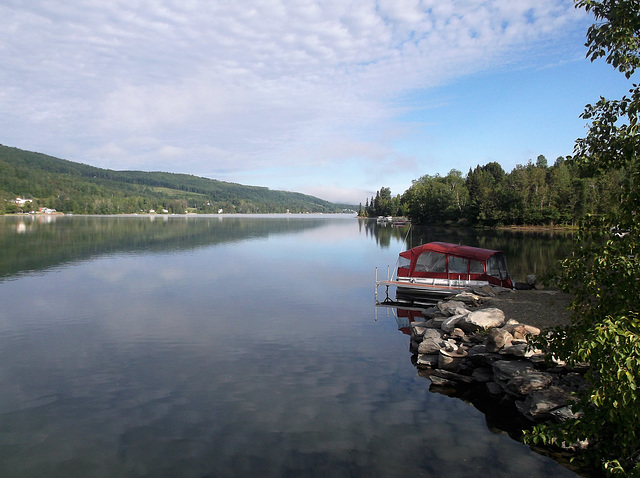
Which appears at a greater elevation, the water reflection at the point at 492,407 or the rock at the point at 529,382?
the rock at the point at 529,382

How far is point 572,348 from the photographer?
23.6 feet

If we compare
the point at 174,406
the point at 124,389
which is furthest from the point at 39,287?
the point at 174,406

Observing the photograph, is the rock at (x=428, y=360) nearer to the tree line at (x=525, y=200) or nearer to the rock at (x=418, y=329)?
the rock at (x=418, y=329)

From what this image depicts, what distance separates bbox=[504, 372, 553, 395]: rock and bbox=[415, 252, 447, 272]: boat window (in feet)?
53.0

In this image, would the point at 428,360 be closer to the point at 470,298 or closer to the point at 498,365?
the point at 498,365

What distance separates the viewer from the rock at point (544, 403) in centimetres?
1129

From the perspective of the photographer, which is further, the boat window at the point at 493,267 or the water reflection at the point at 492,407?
the boat window at the point at 493,267

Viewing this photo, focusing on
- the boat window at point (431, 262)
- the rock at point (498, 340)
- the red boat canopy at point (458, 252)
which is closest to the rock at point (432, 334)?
the rock at point (498, 340)

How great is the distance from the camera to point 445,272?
93.9 ft

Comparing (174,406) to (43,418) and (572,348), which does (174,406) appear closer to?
(43,418)

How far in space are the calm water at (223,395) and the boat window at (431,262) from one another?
14.2 ft

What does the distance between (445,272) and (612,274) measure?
73.0 feet

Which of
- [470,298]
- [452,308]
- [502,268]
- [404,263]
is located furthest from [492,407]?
[502,268]

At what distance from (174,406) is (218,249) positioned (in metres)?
51.2
